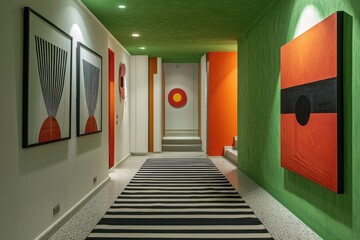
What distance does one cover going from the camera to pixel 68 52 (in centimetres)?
436

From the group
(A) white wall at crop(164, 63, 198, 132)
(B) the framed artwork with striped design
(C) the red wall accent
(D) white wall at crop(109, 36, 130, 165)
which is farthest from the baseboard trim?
(A) white wall at crop(164, 63, 198, 132)

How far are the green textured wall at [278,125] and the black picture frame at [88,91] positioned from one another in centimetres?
247

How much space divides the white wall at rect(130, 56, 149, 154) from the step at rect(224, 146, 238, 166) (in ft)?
7.70

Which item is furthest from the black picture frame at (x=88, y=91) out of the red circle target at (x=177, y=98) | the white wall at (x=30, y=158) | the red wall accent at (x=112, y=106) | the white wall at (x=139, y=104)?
the red circle target at (x=177, y=98)

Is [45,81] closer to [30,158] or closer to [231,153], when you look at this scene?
[30,158]

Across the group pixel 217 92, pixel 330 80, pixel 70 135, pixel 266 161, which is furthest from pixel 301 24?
pixel 217 92

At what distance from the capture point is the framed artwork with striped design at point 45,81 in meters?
3.21

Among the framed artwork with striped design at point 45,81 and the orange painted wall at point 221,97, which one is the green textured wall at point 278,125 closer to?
the orange painted wall at point 221,97

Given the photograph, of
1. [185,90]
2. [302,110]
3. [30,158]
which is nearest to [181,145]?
[185,90]

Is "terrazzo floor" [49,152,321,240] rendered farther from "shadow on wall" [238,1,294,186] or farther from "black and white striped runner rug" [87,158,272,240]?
"shadow on wall" [238,1,294,186]

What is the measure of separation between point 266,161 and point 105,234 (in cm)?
290

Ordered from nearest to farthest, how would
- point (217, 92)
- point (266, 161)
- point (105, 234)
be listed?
point (105, 234), point (266, 161), point (217, 92)

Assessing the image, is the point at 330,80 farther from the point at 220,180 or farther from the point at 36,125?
the point at 220,180

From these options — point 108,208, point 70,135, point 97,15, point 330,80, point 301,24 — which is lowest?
point 108,208
